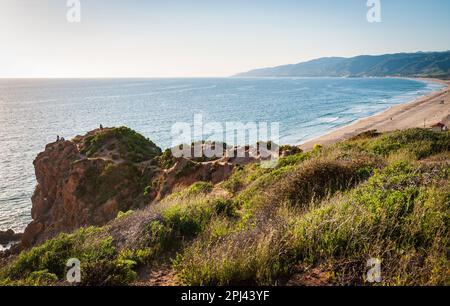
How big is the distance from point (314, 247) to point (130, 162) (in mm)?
25499

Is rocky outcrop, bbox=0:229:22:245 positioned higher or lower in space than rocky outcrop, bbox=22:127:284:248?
lower

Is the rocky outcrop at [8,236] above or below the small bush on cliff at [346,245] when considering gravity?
below

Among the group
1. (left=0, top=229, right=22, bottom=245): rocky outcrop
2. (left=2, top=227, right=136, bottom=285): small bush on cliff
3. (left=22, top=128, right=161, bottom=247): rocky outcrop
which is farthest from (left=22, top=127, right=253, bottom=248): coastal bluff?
(left=2, top=227, right=136, bottom=285): small bush on cliff

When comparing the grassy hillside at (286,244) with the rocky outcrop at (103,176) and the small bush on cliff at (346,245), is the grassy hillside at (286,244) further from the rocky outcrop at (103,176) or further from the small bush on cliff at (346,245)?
the rocky outcrop at (103,176)

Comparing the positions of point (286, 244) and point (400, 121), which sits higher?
point (400, 121)

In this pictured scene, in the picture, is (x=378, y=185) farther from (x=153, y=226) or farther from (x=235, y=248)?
(x=153, y=226)

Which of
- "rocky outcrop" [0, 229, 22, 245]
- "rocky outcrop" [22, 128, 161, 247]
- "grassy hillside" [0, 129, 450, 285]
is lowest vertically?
"rocky outcrop" [0, 229, 22, 245]

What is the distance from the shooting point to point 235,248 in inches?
209

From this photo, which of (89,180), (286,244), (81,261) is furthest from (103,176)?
(286,244)

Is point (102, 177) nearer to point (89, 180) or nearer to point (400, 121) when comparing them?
point (89, 180)

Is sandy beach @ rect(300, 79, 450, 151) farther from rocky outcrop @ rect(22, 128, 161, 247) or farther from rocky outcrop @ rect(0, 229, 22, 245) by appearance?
rocky outcrop @ rect(0, 229, 22, 245)

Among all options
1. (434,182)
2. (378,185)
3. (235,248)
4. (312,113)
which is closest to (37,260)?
(235,248)

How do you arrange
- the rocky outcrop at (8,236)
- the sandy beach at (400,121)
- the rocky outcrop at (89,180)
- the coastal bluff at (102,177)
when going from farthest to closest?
1. the sandy beach at (400,121)
2. the rocky outcrop at (8,236)
3. the rocky outcrop at (89,180)
4. the coastal bluff at (102,177)

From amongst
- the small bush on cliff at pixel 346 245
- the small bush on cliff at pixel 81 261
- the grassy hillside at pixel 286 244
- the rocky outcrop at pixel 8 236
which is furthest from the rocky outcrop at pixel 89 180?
the small bush on cliff at pixel 346 245
